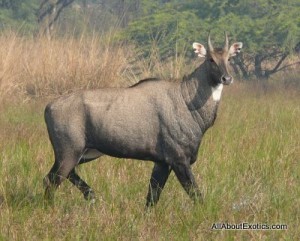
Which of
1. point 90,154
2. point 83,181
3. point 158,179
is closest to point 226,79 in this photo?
point 158,179

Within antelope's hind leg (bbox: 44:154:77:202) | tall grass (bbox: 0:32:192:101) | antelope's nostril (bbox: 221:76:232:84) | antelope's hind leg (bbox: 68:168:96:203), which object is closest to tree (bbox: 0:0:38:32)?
tall grass (bbox: 0:32:192:101)

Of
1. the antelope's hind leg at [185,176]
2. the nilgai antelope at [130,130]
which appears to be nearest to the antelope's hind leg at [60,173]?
the nilgai antelope at [130,130]

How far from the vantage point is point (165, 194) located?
20.5ft

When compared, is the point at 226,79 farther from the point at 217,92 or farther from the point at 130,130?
the point at 130,130

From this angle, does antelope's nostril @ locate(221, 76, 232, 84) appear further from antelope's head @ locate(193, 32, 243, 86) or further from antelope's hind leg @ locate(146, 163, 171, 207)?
antelope's hind leg @ locate(146, 163, 171, 207)

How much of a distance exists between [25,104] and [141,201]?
7.86 m

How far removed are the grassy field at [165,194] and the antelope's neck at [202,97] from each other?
1.95 feet

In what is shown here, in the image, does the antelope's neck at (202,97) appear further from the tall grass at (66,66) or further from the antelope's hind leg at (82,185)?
the tall grass at (66,66)

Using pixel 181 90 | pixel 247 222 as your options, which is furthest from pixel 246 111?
pixel 247 222

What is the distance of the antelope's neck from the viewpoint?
616 centimetres

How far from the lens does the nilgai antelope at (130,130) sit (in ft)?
19.4

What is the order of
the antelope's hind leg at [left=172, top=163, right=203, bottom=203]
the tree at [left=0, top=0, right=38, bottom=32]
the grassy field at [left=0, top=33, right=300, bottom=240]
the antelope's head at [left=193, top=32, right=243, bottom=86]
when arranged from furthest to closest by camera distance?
the tree at [left=0, top=0, right=38, bottom=32]
the antelope's head at [left=193, top=32, right=243, bottom=86]
the antelope's hind leg at [left=172, top=163, right=203, bottom=203]
the grassy field at [left=0, top=33, right=300, bottom=240]

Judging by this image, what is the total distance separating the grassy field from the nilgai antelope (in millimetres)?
231

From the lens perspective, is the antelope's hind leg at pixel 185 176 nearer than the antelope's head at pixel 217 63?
Yes
